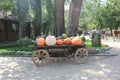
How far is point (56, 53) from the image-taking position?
1067cm

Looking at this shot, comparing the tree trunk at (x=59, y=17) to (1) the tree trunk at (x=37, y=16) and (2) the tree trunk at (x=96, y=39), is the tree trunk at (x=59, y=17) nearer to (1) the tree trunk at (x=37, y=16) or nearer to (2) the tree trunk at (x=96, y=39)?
(2) the tree trunk at (x=96, y=39)

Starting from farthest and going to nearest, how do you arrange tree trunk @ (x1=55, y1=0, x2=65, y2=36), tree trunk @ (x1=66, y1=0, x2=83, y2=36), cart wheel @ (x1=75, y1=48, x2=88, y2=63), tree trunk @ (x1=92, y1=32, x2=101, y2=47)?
1. tree trunk @ (x1=92, y1=32, x2=101, y2=47)
2. tree trunk @ (x1=55, y1=0, x2=65, y2=36)
3. tree trunk @ (x1=66, y1=0, x2=83, y2=36)
4. cart wheel @ (x1=75, y1=48, x2=88, y2=63)

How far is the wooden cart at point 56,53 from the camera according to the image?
409 inches

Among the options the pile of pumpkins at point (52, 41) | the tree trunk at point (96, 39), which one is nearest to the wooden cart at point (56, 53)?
the pile of pumpkins at point (52, 41)

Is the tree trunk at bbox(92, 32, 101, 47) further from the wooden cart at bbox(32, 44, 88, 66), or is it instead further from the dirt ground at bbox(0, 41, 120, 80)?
the wooden cart at bbox(32, 44, 88, 66)

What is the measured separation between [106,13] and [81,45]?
35.6 m

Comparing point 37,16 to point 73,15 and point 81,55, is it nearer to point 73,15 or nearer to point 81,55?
point 73,15

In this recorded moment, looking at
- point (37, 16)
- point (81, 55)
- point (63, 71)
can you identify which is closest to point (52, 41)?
point (81, 55)

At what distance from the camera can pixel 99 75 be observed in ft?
27.4

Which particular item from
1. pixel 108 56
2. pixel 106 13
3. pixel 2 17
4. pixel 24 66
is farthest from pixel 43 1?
pixel 24 66

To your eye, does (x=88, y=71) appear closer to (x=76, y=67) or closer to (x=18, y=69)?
(x=76, y=67)

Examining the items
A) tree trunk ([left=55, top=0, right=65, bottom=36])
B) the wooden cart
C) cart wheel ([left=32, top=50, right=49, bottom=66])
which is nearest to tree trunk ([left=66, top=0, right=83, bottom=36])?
tree trunk ([left=55, top=0, right=65, bottom=36])

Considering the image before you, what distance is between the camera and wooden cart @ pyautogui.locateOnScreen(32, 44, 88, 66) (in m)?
10.4

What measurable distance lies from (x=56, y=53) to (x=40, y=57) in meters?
0.72
